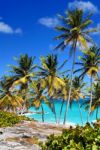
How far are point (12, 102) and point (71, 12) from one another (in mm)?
14991

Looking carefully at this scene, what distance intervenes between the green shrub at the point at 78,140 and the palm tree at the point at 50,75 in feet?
140

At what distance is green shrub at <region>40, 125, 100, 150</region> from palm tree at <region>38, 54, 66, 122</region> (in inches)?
1676

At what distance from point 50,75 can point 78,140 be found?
144ft

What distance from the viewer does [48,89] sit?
50.4 meters

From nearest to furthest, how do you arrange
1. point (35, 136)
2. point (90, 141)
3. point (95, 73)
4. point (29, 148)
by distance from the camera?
point (90, 141) < point (29, 148) < point (35, 136) < point (95, 73)

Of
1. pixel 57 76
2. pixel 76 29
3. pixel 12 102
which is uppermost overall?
pixel 76 29

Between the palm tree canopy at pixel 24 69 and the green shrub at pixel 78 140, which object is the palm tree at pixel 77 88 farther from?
the green shrub at pixel 78 140

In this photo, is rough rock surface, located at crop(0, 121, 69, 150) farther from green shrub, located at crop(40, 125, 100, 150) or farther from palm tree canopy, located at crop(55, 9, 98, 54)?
palm tree canopy, located at crop(55, 9, 98, 54)

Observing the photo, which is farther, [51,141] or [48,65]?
[48,65]

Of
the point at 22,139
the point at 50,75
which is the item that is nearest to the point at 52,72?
the point at 50,75

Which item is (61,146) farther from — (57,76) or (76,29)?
(57,76)

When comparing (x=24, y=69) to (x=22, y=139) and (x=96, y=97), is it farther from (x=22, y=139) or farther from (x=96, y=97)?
(x=22, y=139)

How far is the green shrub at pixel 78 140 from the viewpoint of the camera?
6664 millimetres

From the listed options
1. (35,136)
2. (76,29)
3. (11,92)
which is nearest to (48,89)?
(11,92)
